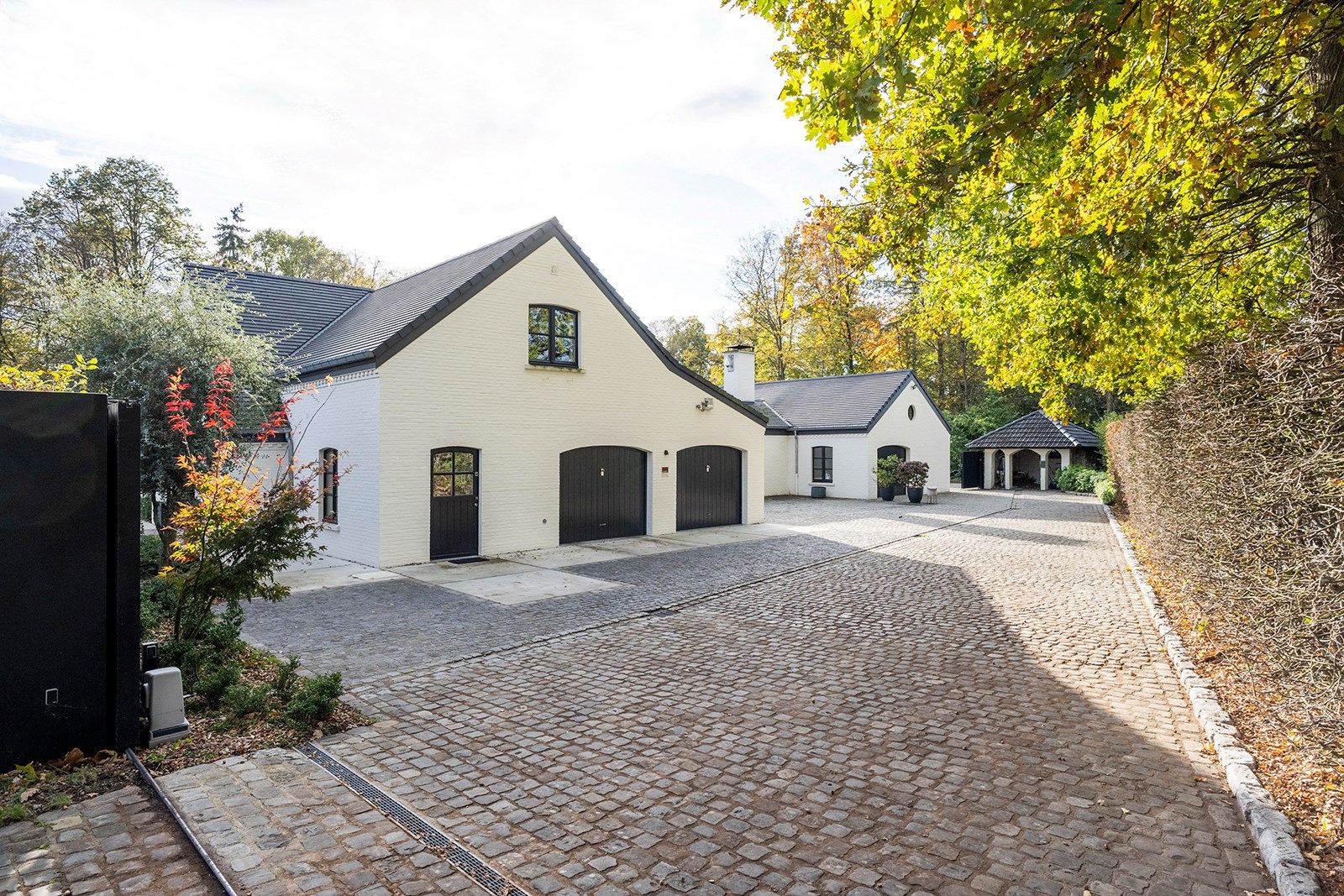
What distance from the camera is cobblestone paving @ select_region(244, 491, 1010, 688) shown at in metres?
7.62

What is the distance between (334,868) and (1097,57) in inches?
241

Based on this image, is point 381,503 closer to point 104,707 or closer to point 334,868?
point 104,707

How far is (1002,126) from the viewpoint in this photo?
16.1 feet

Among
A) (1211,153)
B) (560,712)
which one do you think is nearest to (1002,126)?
(1211,153)

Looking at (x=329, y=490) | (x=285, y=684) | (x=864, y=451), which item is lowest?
(x=285, y=684)

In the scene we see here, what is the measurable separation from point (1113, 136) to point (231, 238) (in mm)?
49799

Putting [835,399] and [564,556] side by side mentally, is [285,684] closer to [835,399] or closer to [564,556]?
[564,556]

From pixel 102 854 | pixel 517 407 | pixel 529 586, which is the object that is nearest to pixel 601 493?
pixel 517 407

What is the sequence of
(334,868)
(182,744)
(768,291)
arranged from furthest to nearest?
(768,291) → (182,744) → (334,868)

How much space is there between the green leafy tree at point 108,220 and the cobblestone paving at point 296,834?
98.9ft

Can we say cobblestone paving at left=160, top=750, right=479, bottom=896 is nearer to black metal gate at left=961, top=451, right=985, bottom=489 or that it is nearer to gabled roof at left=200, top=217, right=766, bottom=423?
gabled roof at left=200, top=217, right=766, bottom=423

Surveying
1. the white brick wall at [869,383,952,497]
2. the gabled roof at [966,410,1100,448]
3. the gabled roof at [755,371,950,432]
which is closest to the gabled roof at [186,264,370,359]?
the gabled roof at [755,371,950,432]

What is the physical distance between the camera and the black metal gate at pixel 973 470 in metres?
36.9

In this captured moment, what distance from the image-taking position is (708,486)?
1867 cm
